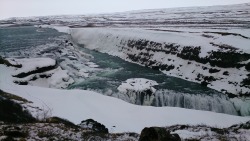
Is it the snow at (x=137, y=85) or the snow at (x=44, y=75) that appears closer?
the snow at (x=137, y=85)

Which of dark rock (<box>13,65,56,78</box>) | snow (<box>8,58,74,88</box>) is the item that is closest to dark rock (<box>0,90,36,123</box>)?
snow (<box>8,58,74,88</box>)

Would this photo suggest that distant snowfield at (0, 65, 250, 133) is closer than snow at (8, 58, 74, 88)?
Result: Yes

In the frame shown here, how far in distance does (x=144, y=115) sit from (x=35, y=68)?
53.5ft

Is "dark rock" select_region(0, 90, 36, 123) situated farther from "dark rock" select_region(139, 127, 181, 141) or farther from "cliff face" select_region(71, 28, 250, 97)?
"cliff face" select_region(71, 28, 250, 97)

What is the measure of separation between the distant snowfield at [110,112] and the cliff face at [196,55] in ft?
28.1

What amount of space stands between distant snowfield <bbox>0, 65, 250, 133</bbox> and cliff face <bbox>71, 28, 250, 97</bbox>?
8.56m

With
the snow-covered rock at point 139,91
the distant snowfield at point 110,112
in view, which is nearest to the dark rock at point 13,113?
the distant snowfield at point 110,112

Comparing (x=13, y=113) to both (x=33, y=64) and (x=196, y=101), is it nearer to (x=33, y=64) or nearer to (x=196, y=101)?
(x=196, y=101)

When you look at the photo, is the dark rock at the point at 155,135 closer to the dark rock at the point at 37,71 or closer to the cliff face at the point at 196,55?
the cliff face at the point at 196,55

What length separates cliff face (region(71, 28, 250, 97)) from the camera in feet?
101

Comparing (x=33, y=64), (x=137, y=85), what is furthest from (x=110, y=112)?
(x=33, y=64)

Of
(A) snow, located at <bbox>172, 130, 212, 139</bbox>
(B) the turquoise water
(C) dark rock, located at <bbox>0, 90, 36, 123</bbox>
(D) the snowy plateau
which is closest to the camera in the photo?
(A) snow, located at <bbox>172, 130, 212, 139</bbox>

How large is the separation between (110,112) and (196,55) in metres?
19.8

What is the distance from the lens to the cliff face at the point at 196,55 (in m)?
30.8
